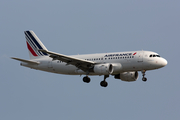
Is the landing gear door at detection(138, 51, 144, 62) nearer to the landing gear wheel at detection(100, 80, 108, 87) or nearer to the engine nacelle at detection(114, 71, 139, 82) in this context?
the engine nacelle at detection(114, 71, 139, 82)

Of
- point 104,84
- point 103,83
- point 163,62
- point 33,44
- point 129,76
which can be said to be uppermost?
point 33,44

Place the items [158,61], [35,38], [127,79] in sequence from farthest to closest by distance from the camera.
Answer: [35,38], [127,79], [158,61]

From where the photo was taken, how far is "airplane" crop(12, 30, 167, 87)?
2287 inches

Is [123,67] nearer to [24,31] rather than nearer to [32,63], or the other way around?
[32,63]

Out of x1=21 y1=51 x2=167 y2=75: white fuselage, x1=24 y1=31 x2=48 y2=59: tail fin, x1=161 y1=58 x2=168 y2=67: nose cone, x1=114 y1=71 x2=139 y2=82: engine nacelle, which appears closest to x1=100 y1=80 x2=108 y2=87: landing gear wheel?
x1=114 y1=71 x2=139 y2=82: engine nacelle

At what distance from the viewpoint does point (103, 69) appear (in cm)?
5831

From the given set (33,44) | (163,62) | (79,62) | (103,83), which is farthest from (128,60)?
(33,44)

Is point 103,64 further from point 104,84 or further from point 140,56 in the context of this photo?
point 104,84

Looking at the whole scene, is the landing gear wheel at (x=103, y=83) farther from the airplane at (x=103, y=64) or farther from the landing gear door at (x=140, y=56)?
the landing gear door at (x=140, y=56)

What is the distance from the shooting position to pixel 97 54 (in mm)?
61844

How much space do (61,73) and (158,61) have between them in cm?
1676

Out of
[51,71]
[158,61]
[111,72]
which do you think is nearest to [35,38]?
[51,71]

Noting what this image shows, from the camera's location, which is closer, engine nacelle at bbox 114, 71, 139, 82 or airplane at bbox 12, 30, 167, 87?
airplane at bbox 12, 30, 167, 87

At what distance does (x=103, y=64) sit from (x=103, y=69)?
1117 millimetres
